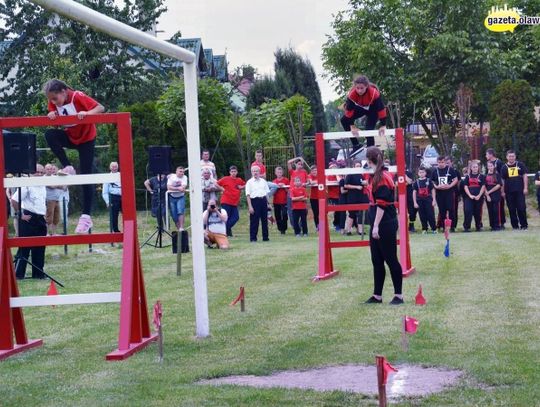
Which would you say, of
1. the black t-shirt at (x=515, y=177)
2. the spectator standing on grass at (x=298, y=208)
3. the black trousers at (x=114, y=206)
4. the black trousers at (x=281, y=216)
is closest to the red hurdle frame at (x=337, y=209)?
the black trousers at (x=114, y=206)

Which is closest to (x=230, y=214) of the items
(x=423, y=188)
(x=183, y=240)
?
(x=423, y=188)

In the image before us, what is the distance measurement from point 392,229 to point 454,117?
38.8m

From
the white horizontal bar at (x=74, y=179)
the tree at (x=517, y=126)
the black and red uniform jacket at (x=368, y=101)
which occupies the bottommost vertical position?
the white horizontal bar at (x=74, y=179)

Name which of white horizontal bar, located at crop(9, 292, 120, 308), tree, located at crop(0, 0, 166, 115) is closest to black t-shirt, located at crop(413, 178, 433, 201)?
white horizontal bar, located at crop(9, 292, 120, 308)

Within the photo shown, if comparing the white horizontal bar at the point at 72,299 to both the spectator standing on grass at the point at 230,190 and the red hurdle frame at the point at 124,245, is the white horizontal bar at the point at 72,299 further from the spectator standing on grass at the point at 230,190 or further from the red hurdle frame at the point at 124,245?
the spectator standing on grass at the point at 230,190

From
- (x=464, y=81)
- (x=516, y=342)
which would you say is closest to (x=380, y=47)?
(x=464, y=81)

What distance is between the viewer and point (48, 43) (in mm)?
48781

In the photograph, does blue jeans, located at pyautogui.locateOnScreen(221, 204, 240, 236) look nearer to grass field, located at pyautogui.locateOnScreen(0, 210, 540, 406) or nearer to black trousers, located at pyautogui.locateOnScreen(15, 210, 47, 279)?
grass field, located at pyautogui.locateOnScreen(0, 210, 540, 406)

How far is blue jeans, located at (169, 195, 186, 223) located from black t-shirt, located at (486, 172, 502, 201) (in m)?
8.58

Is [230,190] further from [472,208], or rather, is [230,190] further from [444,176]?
[472,208]

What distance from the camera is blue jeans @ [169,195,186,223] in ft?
80.8

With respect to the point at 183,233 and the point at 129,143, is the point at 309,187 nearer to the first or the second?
the point at 183,233

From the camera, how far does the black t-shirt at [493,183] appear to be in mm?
27641

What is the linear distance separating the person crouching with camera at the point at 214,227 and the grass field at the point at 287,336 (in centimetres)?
441
